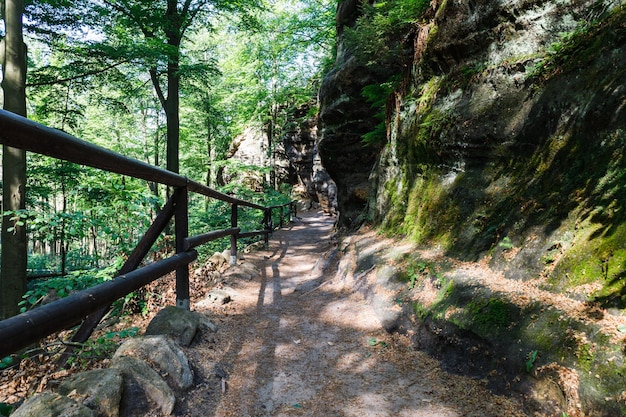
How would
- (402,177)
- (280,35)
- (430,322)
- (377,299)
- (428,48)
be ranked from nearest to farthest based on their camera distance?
(430,322) < (377,299) < (428,48) < (402,177) < (280,35)

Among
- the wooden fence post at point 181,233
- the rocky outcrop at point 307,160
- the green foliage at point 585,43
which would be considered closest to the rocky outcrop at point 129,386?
the wooden fence post at point 181,233

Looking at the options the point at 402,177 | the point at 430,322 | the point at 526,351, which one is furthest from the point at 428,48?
the point at 526,351

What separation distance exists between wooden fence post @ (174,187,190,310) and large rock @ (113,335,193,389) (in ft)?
2.98

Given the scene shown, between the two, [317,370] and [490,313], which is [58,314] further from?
[490,313]

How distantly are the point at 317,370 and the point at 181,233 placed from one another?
6.44 ft

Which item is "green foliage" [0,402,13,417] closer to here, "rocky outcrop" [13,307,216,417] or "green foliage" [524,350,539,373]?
"rocky outcrop" [13,307,216,417]

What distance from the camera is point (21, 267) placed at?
5.81 meters

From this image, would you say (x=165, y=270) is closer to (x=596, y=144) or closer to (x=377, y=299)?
(x=377, y=299)

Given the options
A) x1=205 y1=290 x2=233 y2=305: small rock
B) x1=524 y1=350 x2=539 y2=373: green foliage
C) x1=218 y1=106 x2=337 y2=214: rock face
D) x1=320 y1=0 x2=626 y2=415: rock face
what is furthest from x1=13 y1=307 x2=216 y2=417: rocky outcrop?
x1=218 y1=106 x2=337 y2=214: rock face

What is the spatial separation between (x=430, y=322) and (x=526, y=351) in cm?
109

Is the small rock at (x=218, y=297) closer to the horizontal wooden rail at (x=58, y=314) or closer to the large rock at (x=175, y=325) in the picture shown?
the large rock at (x=175, y=325)

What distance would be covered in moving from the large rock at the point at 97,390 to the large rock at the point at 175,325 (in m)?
1.02

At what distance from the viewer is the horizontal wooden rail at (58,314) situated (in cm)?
136

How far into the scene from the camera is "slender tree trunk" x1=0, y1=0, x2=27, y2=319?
567 centimetres
